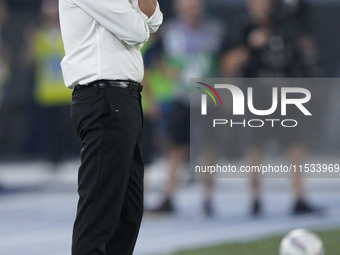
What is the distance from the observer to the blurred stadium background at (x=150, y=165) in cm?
621

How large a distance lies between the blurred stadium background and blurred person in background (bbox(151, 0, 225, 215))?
3.1 inches

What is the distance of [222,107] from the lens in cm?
787

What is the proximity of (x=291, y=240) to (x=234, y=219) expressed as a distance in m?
2.57

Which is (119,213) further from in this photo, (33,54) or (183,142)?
(33,54)

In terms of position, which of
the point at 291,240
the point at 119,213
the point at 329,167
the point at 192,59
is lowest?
the point at 329,167

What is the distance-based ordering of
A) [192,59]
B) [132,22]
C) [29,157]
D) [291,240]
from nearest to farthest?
1. [132,22]
2. [291,240]
3. [192,59]
4. [29,157]

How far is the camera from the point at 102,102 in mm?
3344

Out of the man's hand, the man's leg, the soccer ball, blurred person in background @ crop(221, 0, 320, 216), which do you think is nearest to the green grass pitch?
the soccer ball

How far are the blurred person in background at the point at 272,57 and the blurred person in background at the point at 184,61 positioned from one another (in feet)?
0.95

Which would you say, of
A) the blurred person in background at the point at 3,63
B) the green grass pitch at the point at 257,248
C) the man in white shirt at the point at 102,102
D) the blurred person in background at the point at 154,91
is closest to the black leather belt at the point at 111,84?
the man in white shirt at the point at 102,102

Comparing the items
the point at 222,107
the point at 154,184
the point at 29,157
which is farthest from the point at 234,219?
the point at 29,157

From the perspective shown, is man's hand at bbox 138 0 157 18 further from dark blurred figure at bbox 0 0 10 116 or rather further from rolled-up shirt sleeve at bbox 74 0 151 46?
dark blurred figure at bbox 0 0 10 116

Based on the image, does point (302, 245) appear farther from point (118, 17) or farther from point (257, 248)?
point (118, 17)

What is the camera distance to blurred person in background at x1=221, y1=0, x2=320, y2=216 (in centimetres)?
735
